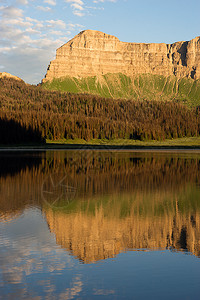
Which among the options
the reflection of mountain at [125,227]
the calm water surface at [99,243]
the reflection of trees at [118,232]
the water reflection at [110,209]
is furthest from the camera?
the water reflection at [110,209]

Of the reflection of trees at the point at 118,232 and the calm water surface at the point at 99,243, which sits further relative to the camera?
the reflection of trees at the point at 118,232

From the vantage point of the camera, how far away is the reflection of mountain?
20656mm

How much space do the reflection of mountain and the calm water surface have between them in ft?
0.18

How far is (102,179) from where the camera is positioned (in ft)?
171

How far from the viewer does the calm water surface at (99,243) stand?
15.0 metres

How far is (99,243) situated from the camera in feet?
69.0

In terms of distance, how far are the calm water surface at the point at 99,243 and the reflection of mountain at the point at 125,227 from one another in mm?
55

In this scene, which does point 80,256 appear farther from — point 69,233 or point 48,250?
point 69,233

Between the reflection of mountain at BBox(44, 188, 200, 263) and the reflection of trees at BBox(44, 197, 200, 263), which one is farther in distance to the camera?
the reflection of mountain at BBox(44, 188, 200, 263)

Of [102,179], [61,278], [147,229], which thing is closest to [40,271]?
[61,278]

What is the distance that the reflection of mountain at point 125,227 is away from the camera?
2066 cm

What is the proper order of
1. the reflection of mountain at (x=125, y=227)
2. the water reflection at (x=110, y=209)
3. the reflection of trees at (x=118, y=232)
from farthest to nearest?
1. the water reflection at (x=110, y=209)
2. the reflection of mountain at (x=125, y=227)
3. the reflection of trees at (x=118, y=232)

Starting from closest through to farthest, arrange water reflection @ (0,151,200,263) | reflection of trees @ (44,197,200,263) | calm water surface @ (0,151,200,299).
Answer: calm water surface @ (0,151,200,299)
reflection of trees @ (44,197,200,263)
water reflection @ (0,151,200,263)

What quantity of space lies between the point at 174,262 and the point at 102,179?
34.1m
